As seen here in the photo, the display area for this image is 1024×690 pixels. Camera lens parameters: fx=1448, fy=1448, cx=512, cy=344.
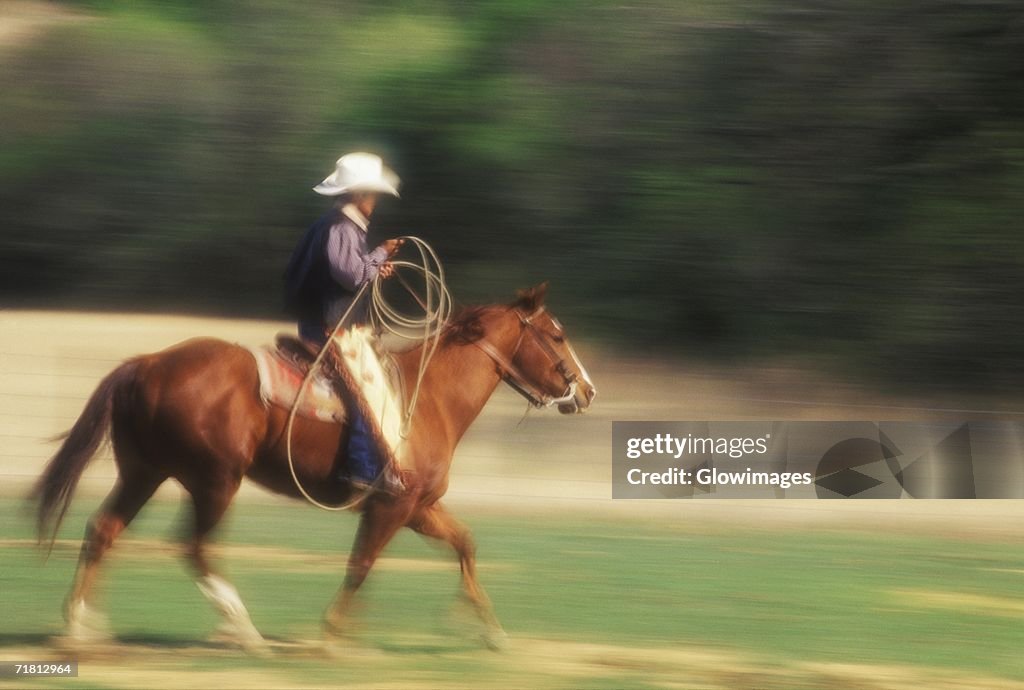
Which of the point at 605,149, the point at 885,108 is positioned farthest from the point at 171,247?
the point at 885,108

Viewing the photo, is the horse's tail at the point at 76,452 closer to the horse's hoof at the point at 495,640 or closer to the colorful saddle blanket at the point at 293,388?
the colorful saddle blanket at the point at 293,388

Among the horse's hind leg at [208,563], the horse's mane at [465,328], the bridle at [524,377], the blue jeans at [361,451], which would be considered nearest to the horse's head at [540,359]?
the bridle at [524,377]

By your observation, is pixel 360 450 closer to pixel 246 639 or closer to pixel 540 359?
pixel 246 639

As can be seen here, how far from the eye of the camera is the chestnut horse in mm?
6816

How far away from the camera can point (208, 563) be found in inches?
270

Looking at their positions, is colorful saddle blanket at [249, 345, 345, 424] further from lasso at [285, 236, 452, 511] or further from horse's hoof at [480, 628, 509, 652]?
horse's hoof at [480, 628, 509, 652]

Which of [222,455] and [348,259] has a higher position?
[348,259]

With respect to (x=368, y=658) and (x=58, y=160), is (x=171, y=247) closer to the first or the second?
(x=58, y=160)

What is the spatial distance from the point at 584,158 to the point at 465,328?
1050 centimetres

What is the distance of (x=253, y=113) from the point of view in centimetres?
1998

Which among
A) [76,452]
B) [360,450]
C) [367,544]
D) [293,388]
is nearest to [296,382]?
[293,388]

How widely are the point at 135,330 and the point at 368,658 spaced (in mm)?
12002

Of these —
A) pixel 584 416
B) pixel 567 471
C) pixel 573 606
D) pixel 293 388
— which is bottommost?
pixel 573 606

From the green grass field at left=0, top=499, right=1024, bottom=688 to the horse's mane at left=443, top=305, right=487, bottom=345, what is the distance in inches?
57.4
